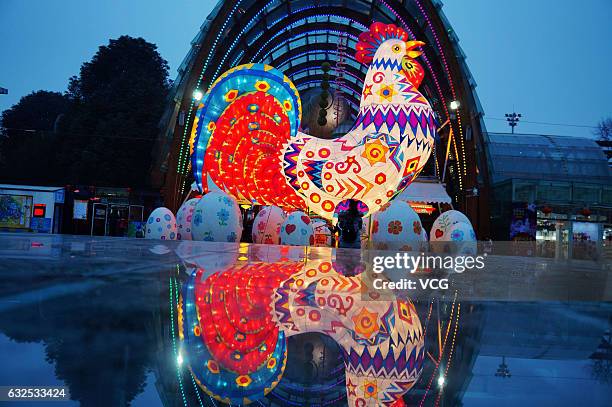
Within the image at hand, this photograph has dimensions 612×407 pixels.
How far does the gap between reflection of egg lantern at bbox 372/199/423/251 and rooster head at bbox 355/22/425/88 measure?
2632 millimetres

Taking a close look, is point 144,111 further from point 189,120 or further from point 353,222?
point 353,222

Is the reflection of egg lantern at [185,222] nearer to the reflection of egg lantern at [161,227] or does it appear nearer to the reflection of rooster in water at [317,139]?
the reflection of egg lantern at [161,227]

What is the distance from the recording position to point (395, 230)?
10.3 metres

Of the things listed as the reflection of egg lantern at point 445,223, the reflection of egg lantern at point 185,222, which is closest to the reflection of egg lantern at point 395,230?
the reflection of egg lantern at point 445,223

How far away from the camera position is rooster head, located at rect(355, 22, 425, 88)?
994 cm

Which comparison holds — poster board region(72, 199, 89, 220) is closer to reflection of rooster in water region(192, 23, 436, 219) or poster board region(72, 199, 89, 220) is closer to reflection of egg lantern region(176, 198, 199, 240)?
reflection of egg lantern region(176, 198, 199, 240)

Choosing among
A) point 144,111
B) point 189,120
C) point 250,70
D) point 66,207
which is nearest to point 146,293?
point 250,70

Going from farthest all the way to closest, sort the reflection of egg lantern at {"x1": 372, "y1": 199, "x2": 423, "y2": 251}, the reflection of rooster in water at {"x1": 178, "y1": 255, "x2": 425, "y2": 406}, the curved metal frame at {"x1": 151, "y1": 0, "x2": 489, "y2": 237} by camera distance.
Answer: the curved metal frame at {"x1": 151, "y1": 0, "x2": 489, "y2": 237}, the reflection of egg lantern at {"x1": 372, "y1": 199, "x2": 423, "y2": 251}, the reflection of rooster in water at {"x1": 178, "y1": 255, "x2": 425, "y2": 406}

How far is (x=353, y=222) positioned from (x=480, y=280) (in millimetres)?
5930

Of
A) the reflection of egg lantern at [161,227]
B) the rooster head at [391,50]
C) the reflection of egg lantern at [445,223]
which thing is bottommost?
the reflection of egg lantern at [161,227]

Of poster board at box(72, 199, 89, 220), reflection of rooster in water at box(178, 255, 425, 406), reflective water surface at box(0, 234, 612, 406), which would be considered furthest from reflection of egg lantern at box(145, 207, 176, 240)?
reflection of rooster in water at box(178, 255, 425, 406)

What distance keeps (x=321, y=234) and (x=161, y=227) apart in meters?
4.40

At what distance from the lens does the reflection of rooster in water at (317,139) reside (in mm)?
9352

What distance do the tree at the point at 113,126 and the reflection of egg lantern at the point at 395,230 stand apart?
26664 mm
